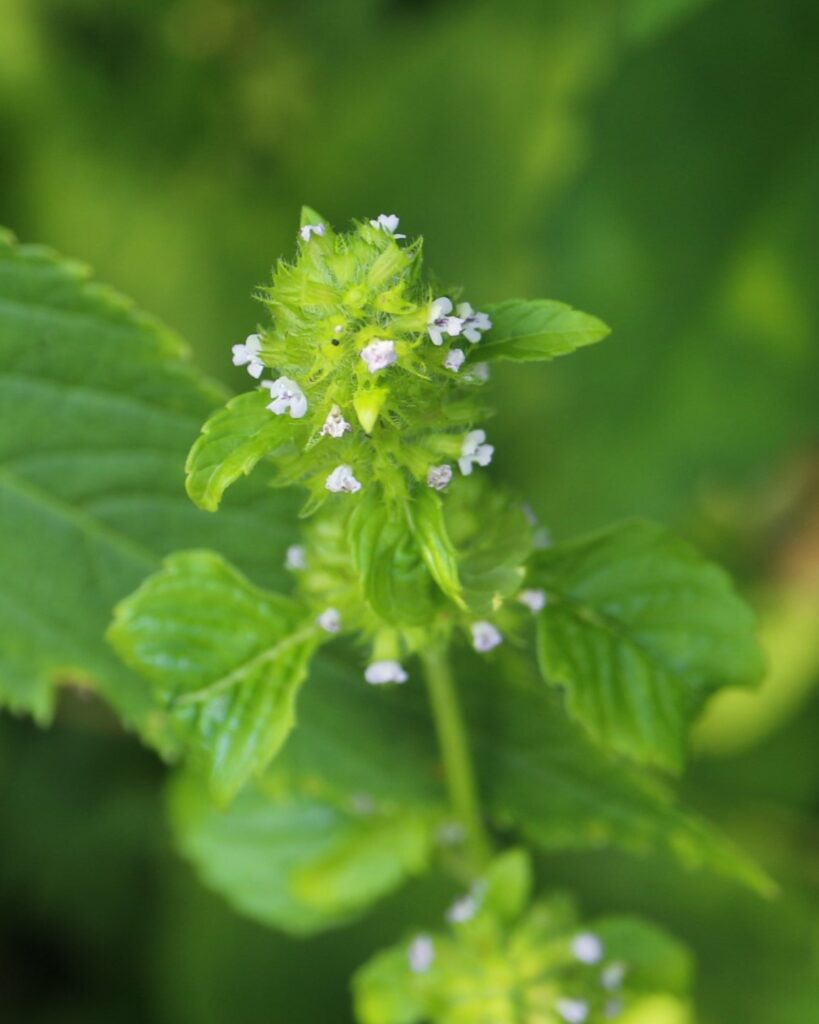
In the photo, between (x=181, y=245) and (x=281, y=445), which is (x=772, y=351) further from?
(x=281, y=445)

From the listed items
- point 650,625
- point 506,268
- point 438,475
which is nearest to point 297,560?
point 438,475

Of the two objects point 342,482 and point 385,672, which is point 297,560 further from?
point 342,482

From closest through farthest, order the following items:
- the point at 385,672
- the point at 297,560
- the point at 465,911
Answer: the point at 385,672 → the point at 297,560 → the point at 465,911

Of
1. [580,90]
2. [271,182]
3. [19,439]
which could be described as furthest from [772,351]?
[19,439]

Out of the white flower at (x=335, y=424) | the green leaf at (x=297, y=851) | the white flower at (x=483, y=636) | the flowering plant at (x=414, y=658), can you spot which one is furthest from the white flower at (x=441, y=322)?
the green leaf at (x=297, y=851)

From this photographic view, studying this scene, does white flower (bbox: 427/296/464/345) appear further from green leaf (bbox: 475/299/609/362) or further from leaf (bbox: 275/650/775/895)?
leaf (bbox: 275/650/775/895)

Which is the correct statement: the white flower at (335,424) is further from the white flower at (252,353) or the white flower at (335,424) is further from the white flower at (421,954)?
the white flower at (421,954)
